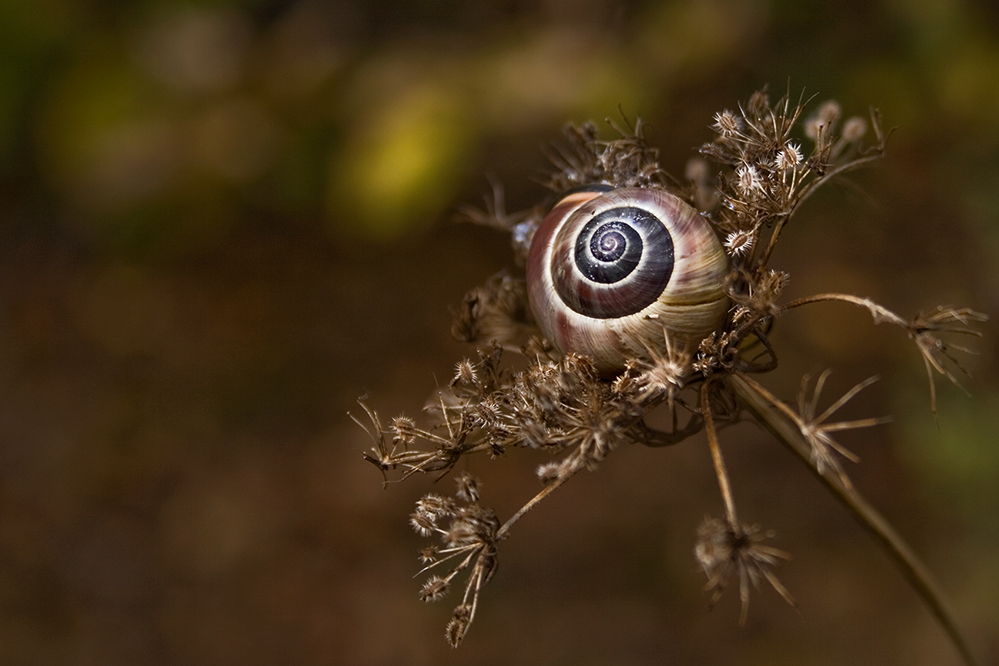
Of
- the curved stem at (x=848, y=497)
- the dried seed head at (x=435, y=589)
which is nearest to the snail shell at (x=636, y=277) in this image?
the curved stem at (x=848, y=497)

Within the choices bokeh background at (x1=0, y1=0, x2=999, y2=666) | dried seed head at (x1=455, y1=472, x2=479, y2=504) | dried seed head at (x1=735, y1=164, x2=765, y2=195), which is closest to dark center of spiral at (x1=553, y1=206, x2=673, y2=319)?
dried seed head at (x1=735, y1=164, x2=765, y2=195)

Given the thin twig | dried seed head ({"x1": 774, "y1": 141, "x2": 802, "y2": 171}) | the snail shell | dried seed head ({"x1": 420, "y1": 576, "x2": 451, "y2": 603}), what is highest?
dried seed head ({"x1": 774, "y1": 141, "x2": 802, "y2": 171})

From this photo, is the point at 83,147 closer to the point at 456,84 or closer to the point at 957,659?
the point at 456,84

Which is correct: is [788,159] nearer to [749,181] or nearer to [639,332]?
[749,181]

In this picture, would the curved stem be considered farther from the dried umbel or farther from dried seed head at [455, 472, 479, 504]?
dried seed head at [455, 472, 479, 504]

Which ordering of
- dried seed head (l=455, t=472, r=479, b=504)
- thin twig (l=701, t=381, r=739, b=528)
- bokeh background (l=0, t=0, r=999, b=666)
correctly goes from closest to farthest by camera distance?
thin twig (l=701, t=381, r=739, b=528) < dried seed head (l=455, t=472, r=479, b=504) < bokeh background (l=0, t=0, r=999, b=666)
